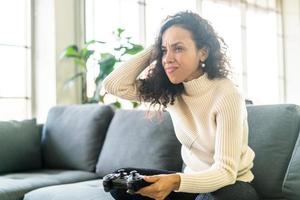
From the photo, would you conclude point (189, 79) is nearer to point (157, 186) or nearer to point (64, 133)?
point (157, 186)

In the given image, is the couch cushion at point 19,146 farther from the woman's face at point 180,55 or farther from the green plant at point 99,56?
the woman's face at point 180,55

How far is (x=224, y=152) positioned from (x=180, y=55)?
384 millimetres

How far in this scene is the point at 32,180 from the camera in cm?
232

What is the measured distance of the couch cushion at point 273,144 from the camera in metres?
1.72

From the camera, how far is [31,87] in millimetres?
3557

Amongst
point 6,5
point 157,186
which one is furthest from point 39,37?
point 157,186

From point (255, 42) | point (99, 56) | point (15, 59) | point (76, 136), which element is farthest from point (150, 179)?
point (255, 42)

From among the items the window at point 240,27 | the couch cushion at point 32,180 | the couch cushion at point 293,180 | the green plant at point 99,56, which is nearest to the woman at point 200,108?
the couch cushion at point 293,180

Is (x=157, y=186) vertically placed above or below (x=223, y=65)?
below

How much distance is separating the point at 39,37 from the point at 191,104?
225cm

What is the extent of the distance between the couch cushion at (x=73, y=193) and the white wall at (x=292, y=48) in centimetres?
493

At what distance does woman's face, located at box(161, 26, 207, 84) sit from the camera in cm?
154

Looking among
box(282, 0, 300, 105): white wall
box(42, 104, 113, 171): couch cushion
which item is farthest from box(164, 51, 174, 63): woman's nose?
box(282, 0, 300, 105): white wall

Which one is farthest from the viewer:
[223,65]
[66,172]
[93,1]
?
[93,1]
